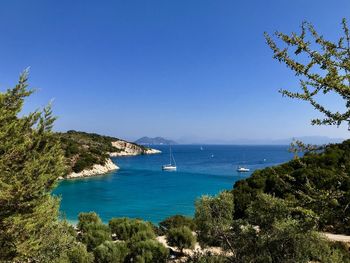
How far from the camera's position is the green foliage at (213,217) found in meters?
14.9

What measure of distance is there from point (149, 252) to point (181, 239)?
372 cm

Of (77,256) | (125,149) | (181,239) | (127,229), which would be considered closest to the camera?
(77,256)

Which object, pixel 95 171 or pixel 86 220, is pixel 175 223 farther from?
pixel 95 171

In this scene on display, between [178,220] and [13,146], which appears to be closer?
[13,146]

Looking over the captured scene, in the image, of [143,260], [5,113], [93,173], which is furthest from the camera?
[93,173]

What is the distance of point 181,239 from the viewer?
19.3 meters

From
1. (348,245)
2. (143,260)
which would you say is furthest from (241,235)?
(348,245)

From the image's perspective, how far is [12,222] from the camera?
11.2m

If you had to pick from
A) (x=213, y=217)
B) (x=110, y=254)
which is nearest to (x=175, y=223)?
(x=213, y=217)

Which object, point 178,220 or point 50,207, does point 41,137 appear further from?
point 178,220

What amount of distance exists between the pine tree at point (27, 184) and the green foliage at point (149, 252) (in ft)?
11.4

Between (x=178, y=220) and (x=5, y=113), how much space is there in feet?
57.5

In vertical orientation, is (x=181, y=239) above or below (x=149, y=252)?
below

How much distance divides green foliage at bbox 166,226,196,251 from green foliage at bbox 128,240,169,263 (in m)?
2.70
